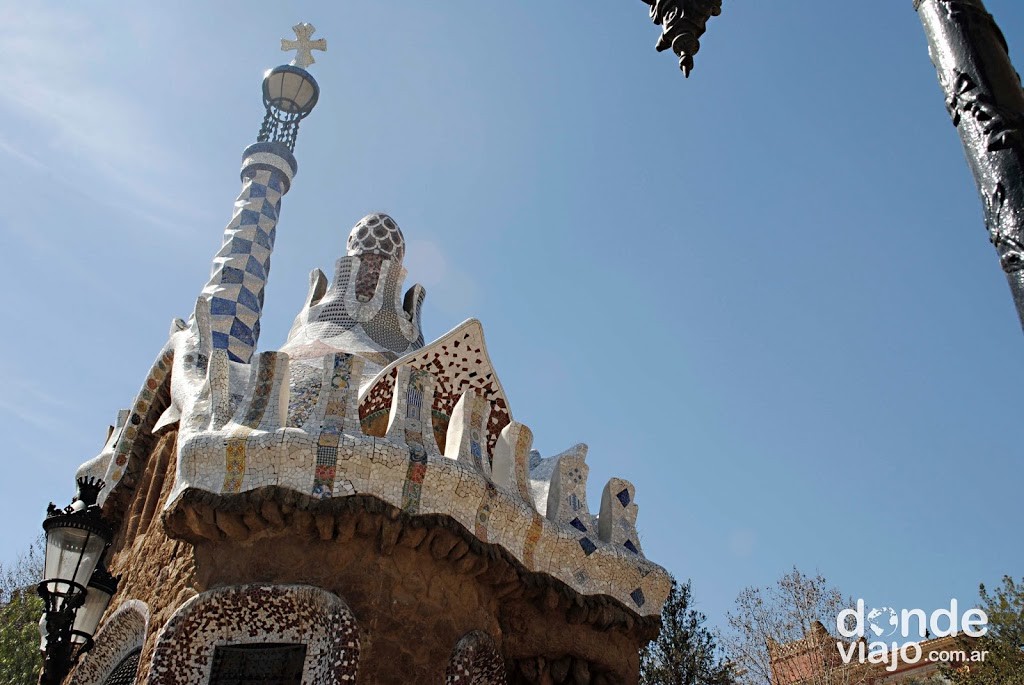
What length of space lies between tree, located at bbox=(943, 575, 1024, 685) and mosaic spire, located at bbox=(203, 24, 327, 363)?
10.4 metres

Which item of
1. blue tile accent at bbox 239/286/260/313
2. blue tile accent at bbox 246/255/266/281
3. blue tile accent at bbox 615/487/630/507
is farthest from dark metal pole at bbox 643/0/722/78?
blue tile accent at bbox 246/255/266/281

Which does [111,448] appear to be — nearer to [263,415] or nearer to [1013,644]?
[263,415]

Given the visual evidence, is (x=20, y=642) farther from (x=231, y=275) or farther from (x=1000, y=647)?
(x=1000, y=647)

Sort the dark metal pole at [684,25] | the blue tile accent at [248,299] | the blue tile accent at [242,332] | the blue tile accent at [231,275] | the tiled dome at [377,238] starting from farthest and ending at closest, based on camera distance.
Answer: the blue tile accent at [231,275] → the blue tile accent at [248,299] → the blue tile accent at [242,332] → the tiled dome at [377,238] → the dark metal pole at [684,25]

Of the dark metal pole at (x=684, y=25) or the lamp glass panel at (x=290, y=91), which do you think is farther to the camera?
the lamp glass panel at (x=290, y=91)

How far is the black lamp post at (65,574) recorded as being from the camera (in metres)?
4.34

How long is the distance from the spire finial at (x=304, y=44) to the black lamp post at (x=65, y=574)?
1147 centimetres

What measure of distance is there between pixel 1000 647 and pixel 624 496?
29.9 feet

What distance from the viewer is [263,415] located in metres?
5.54

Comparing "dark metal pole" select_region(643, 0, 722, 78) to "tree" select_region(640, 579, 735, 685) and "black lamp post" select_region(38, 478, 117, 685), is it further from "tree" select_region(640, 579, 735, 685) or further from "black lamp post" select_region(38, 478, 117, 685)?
"tree" select_region(640, 579, 735, 685)

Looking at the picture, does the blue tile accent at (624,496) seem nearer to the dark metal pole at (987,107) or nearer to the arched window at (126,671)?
the arched window at (126,671)

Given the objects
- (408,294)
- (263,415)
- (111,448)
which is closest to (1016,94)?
(263,415)

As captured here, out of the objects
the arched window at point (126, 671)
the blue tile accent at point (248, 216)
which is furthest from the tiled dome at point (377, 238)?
the arched window at point (126, 671)

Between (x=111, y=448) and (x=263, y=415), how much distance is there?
329 cm
